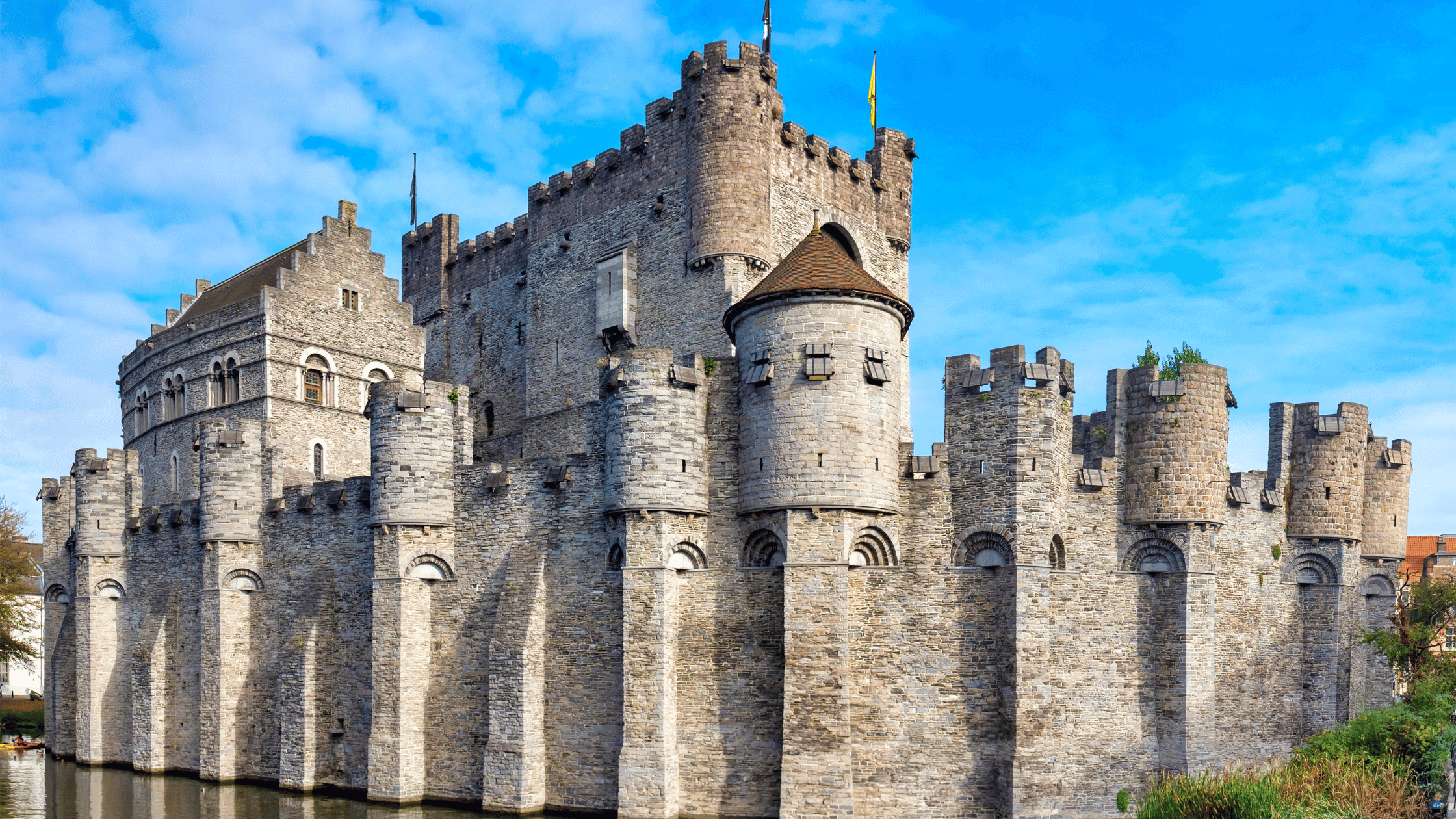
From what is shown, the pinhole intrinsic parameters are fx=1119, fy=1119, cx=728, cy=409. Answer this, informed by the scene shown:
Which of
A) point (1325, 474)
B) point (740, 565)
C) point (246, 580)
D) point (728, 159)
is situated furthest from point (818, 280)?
point (246, 580)

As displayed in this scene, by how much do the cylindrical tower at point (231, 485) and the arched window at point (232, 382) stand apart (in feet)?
19.1

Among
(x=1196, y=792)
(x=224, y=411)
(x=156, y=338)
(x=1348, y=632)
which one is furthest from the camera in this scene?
(x=156, y=338)

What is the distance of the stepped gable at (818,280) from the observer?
22641 millimetres

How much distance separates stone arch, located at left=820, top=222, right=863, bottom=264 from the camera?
110 ft

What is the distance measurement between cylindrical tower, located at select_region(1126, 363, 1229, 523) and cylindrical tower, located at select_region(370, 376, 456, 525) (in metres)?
15.8

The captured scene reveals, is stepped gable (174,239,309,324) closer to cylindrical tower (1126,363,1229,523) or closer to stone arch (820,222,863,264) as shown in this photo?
stone arch (820,222,863,264)

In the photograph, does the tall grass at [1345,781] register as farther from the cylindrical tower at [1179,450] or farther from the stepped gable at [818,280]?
the stepped gable at [818,280]

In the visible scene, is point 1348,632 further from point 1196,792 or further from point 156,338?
point 156,338

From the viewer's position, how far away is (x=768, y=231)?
3031 centimetres

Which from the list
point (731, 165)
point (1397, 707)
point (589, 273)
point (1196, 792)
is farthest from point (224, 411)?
point (1397, 707)

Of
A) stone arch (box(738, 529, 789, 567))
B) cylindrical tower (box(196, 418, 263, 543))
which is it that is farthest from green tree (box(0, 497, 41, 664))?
stone arch (box(738, 529, 789, 567))

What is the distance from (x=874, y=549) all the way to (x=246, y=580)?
17477mm

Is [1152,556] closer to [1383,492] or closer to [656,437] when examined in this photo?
[1383,492]

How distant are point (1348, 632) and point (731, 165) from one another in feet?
67.0
